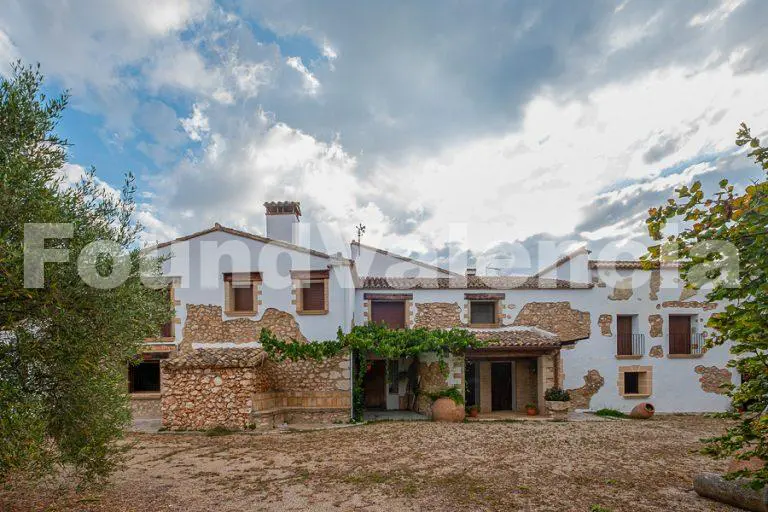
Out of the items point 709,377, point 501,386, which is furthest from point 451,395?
point 709,377

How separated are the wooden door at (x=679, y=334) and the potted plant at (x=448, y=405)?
880cm

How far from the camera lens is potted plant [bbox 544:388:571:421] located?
1348 centimetres

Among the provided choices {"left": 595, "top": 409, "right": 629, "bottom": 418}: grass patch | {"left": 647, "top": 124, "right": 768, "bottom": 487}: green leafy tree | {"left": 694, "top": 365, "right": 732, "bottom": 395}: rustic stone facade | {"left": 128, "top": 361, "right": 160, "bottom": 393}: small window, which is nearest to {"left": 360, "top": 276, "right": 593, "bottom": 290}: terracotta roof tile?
{"left": 595, "top": 409, "right": 629, "bottom": 418}: grass patch

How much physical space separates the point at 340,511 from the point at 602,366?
42.2 ft

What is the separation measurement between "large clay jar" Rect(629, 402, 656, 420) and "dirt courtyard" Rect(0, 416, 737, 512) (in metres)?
3.16

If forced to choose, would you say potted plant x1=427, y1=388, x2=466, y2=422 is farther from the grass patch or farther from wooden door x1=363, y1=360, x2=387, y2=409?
the grass patch

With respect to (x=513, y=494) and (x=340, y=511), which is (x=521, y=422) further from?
(x=340, y=511)

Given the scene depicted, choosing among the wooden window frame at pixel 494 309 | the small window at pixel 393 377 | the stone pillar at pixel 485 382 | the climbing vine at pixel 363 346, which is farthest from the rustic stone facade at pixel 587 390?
Result: the small window at pixel 393 377

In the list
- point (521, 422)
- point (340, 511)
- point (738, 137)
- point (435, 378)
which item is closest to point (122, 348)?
point (340, 511)

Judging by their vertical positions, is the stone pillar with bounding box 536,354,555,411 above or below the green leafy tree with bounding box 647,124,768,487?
below

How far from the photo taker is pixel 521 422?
12.6 metres

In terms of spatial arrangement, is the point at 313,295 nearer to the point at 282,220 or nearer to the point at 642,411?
the point at 282,220

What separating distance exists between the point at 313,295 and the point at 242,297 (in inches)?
85.7

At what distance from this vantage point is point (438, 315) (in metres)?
15.4
